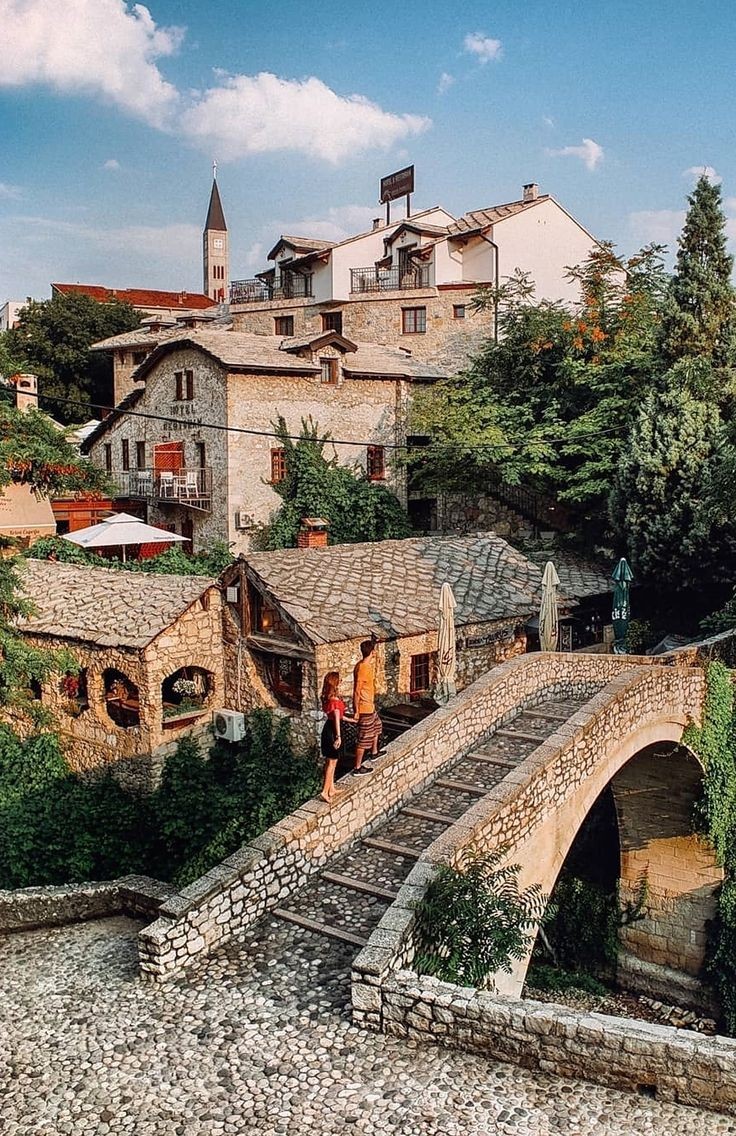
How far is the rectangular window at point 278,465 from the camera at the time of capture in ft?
88.5

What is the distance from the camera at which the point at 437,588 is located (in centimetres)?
1691

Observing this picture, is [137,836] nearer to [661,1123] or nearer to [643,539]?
[661,1123]

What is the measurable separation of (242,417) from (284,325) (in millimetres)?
13526

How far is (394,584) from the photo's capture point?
16531mm

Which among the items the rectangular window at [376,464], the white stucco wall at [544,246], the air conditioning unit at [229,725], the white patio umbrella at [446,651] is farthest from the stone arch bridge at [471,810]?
the white stucco wall at [544,246]

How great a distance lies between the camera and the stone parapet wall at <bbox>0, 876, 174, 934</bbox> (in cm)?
909

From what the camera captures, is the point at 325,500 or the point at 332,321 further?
the point at 332,321

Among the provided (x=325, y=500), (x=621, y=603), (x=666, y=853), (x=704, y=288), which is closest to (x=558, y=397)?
(x=704, y=288)

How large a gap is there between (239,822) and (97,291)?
55.3 m

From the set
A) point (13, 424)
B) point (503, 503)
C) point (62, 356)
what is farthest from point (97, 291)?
point (13, 424)

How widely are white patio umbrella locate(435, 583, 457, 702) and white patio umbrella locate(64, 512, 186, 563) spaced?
1081 centimetres

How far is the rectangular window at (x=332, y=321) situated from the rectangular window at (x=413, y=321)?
2734 mm

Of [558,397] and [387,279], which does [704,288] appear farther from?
[387,279]

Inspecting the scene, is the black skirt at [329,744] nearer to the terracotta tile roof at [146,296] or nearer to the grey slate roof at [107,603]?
the grey slate roof at [107,603]
